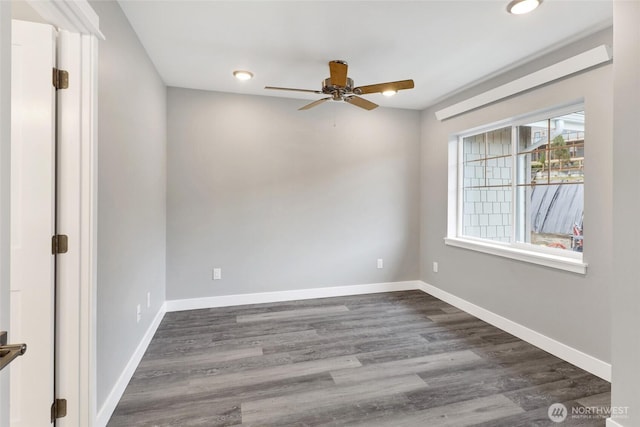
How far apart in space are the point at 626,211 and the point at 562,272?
1.07 metres

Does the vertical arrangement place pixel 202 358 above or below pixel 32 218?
below

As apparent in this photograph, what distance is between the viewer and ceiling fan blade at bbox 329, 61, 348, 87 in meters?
2.34

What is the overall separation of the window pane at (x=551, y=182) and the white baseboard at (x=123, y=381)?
3.41 metres

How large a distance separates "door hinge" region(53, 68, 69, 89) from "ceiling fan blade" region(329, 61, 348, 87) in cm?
160

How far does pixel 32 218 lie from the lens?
4.66 feet

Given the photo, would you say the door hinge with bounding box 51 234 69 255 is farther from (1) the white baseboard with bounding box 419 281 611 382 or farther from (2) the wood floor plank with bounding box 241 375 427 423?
(1) the white baseboard with bounding box 419 281 611 382

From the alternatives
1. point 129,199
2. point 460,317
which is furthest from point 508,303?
point 129,199

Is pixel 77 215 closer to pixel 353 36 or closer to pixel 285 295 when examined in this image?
pixel 353 36

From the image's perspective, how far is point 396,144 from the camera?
416 centimetres

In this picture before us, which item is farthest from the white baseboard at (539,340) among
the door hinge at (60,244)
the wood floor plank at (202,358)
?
the door hinge at (60,244)

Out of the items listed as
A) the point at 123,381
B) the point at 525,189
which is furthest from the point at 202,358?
the point at 525,189

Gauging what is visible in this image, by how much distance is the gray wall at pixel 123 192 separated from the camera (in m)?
1.70

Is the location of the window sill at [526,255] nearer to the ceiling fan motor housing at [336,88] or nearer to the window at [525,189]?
the window at [525,189]

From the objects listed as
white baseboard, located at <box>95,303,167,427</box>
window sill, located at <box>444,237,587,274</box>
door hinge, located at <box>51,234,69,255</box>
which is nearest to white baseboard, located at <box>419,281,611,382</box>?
window sill, located at <box>444,237,587,274</box>
